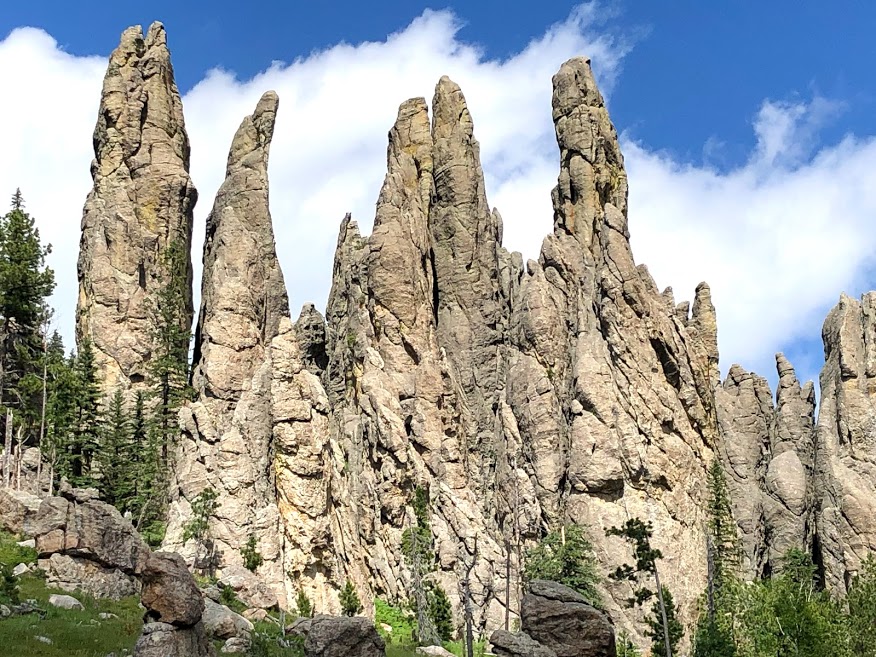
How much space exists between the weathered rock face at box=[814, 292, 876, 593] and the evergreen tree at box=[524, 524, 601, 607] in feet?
72.7

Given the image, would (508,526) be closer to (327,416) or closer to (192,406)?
(327,416)

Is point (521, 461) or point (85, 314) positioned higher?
point (85, 314)

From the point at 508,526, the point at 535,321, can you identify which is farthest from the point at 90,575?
the point at 535,321

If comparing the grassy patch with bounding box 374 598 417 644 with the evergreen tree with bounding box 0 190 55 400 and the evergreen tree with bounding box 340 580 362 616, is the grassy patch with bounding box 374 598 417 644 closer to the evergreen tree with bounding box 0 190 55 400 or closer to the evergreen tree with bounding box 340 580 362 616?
the evergreen tree with bounding box 340 580 362 616

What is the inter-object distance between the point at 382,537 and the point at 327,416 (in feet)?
33.9

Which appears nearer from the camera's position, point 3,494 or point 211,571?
point 3,494

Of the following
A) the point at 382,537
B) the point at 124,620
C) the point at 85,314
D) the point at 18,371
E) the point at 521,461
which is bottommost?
the point at 124,620

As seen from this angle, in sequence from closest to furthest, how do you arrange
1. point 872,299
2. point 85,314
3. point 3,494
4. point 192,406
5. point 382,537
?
1. point 3,494
2. point 192,406
3. point 382,537
4. point 85,314
5. point 872,299

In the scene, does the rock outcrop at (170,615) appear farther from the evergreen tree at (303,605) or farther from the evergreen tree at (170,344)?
the evergreen tree at (170,344)

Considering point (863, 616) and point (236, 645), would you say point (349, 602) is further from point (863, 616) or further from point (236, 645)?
point (863, 616)

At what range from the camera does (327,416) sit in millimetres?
67875

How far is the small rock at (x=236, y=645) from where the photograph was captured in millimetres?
32969

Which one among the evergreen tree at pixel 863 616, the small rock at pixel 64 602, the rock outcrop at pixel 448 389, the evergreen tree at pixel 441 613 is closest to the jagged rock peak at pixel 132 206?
the rock outcrop at pixel 448 389

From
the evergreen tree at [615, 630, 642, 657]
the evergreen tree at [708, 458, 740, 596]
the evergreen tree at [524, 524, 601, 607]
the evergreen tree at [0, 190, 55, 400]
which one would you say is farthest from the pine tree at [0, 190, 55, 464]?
the evergreen tree at [708, 458, 740, 596]
